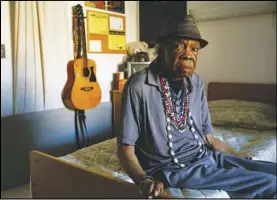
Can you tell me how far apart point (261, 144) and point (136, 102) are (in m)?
0.96

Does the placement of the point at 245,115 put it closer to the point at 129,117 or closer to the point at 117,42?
the point at 129,117

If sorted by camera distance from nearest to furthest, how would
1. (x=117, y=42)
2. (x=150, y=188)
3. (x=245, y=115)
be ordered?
(x=150, y=188), (x=245, y=115), (x=117, y=42)

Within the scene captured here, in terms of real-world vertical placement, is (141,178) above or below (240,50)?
below

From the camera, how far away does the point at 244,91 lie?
88.4 inches

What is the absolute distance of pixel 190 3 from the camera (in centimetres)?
257

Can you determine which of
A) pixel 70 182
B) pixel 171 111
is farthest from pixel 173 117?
pixel 70 182

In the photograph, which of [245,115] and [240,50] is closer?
[245,115]

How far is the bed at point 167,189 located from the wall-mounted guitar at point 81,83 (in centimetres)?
76

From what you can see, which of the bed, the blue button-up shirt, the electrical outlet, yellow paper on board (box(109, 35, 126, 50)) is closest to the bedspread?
the bed


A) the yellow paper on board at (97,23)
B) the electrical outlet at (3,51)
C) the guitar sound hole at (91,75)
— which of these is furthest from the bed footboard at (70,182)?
the yellow paper on board at (97,23)

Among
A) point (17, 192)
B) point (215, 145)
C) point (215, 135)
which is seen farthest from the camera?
point (17, 192)

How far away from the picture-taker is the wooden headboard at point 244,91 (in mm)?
2188

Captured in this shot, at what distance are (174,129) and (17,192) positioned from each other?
1535 mm

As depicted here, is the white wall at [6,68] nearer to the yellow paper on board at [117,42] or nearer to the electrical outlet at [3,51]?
the electrical outlet at [3,51]
